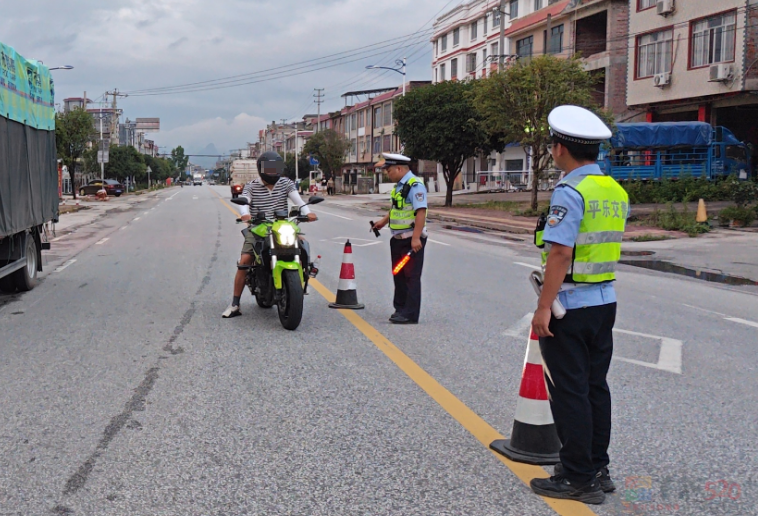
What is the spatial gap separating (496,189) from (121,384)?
46380 mm

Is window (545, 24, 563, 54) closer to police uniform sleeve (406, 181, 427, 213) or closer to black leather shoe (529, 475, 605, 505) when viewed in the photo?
police uniform sleeve (406, 181, 427, 213)

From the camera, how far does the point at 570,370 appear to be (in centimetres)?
389

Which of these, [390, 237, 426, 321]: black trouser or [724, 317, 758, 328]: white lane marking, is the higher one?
[390, 237, 426, 321]: black trouser

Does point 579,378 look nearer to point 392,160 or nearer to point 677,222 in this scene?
point 392,160

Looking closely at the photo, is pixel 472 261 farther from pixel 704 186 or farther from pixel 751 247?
pixel 704 186

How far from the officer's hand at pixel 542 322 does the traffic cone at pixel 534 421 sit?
0.42 m

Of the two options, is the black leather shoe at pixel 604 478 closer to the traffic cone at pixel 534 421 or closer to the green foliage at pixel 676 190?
the traffic cone at pixel 534 421

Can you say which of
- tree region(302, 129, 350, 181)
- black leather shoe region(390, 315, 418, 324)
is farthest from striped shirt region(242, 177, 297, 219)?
tree region(302, 129, 350, 181)

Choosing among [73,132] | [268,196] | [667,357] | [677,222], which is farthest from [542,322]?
[73,132]

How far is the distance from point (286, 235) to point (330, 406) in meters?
2.92

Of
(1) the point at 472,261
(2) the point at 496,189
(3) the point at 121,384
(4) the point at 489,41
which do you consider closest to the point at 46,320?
(3) the point at 121,384

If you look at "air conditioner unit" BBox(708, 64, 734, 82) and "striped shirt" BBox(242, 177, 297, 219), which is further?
"air conditioner unit" BBox(708, 64, 734, 82)

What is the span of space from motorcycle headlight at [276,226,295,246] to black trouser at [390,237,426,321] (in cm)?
112

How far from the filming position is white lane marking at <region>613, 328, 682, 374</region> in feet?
22.5
